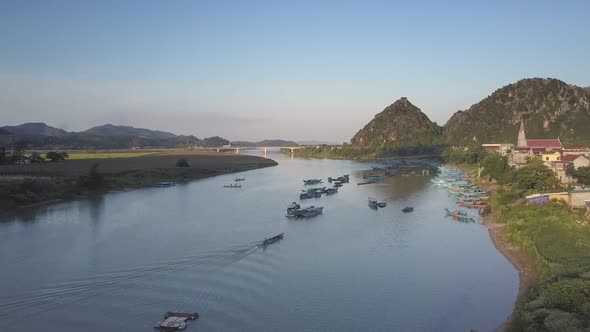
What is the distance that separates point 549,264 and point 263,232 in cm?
1394

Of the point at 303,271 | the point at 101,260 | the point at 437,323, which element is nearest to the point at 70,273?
the point at 101,260

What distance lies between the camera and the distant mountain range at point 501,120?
108438mm

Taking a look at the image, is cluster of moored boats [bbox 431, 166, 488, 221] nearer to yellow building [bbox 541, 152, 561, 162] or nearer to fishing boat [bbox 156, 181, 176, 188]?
yellow building [bbox 541, 152, 561, 162]

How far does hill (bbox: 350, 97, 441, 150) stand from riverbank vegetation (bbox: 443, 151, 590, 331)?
89.4 metres

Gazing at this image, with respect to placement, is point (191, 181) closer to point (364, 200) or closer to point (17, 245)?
point (364, 200)

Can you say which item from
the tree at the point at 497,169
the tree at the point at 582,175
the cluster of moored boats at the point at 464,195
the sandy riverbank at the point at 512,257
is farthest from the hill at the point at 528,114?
the sandy riverbank at the point at 512,257

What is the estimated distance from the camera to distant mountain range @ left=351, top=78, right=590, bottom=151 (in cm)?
10844

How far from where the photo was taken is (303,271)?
61.5 feet

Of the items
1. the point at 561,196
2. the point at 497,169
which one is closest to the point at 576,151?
the point at 497,169

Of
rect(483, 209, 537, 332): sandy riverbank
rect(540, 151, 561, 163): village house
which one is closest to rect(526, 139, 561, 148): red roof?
rect(540, 151, 561, 163): village house

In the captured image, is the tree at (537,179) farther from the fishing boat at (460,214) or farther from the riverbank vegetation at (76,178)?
the riverbank vegetation at (76,178)

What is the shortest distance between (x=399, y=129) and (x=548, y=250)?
120981mm

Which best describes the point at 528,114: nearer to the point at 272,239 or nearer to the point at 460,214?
the point at 460,214

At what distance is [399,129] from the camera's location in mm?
136250
